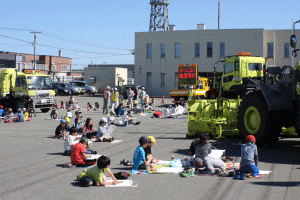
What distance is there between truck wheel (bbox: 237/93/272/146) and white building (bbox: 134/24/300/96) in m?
34.1

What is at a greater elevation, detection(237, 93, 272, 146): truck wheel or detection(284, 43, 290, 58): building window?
detection(284, 43, 290, 58): building window

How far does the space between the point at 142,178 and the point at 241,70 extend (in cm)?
1188

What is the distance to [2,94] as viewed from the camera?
28344 millimetres

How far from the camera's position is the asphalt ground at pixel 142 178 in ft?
24.0

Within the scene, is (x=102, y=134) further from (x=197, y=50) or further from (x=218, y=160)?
(x=197, y=50)

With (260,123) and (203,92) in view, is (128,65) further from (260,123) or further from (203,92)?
(260,123)

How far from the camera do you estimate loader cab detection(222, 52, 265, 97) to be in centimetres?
1916

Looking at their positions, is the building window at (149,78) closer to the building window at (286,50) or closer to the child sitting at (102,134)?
the building window at (286,50)

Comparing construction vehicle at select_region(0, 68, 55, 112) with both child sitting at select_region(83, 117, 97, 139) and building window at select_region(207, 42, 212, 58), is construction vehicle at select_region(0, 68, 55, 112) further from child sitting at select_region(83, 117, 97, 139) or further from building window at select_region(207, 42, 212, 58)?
building window at select_region(207, 42, 212, 58)

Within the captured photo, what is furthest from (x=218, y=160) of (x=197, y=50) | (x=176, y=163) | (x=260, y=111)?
(x=197, y=50)

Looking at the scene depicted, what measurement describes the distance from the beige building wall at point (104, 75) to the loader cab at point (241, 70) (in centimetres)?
3788

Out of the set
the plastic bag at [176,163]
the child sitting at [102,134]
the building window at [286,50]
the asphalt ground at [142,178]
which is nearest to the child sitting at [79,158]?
the asphalt ground at [142,178]

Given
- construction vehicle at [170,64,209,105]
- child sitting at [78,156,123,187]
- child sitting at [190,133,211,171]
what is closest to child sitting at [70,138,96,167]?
child sitting at [78,156,123,187]

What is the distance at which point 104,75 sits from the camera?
57406 millimetres
